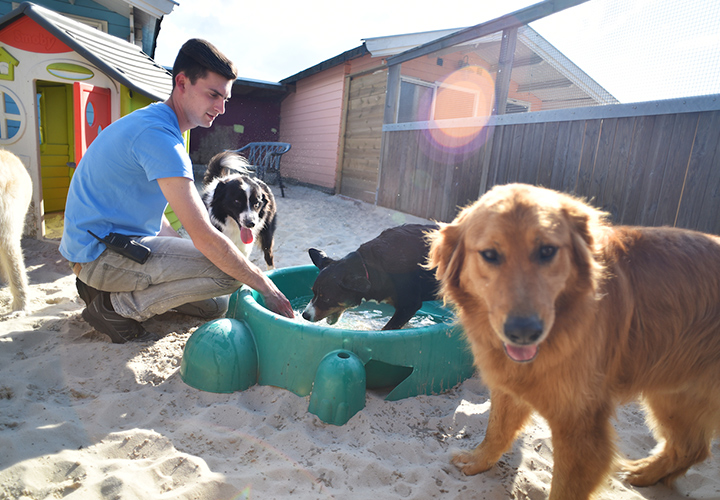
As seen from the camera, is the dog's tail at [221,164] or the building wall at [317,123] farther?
the building wall at [317,123]

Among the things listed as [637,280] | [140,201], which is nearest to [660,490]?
[637,280]

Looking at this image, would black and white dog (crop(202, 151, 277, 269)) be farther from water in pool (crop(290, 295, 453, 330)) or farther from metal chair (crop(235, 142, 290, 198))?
metal chair (crop(235, 142, 290, 198))

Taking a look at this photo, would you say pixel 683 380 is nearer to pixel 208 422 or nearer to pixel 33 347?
pixel 208 422

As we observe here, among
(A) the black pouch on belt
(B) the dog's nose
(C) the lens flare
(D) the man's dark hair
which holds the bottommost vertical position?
(A) the black pouch on belt

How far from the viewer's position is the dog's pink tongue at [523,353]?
1566mm

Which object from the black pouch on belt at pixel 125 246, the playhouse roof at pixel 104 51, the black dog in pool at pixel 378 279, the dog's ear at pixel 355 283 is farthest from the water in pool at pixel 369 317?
the playhouse roof at pixel 104 51

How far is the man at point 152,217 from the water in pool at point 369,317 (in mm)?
1169

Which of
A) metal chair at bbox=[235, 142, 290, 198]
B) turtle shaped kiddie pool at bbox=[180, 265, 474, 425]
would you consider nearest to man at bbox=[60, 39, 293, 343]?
turtle shaped kiddie pool at bbox=[180, 265, 474, 425]

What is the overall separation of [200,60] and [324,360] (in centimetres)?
224

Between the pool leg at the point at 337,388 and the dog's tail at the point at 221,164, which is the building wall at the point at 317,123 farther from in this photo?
the pool leg at the point at 337,388

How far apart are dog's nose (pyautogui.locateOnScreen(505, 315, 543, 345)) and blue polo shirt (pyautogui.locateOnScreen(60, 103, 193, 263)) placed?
2252 millimetres

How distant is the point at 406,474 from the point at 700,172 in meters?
3.83

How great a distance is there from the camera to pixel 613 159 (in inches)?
175

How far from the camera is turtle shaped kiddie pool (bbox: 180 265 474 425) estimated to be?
2.36 m
